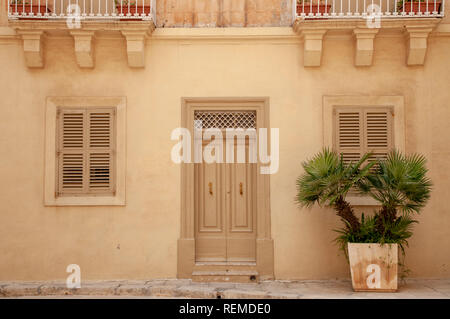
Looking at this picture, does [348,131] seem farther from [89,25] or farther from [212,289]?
[89,25]

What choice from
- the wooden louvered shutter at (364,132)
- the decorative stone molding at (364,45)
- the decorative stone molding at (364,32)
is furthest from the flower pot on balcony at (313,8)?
the wooden louvered shutter at (364,132)

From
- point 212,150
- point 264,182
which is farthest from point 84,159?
point 264,182

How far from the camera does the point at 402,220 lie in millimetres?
7969

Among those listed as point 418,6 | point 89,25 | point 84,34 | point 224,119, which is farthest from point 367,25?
point 84,34

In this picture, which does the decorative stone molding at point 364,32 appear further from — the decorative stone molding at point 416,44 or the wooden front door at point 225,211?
the wooden front door at point 225,211

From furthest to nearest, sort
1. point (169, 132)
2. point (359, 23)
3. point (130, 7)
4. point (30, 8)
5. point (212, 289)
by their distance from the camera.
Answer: point (169, 132)
point (130, 7)
point (30, 8)
point (359, 23)
point (212, 289)

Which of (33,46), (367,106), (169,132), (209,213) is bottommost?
(209,213)

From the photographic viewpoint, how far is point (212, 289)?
805 centimetres

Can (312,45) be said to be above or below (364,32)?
below

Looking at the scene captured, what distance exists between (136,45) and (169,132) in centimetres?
155

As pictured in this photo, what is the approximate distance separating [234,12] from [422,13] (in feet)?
10.3

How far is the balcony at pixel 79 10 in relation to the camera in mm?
8586

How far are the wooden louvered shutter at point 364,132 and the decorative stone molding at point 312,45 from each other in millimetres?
972

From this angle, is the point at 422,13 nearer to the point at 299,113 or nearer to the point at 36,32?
the point at 299,113
